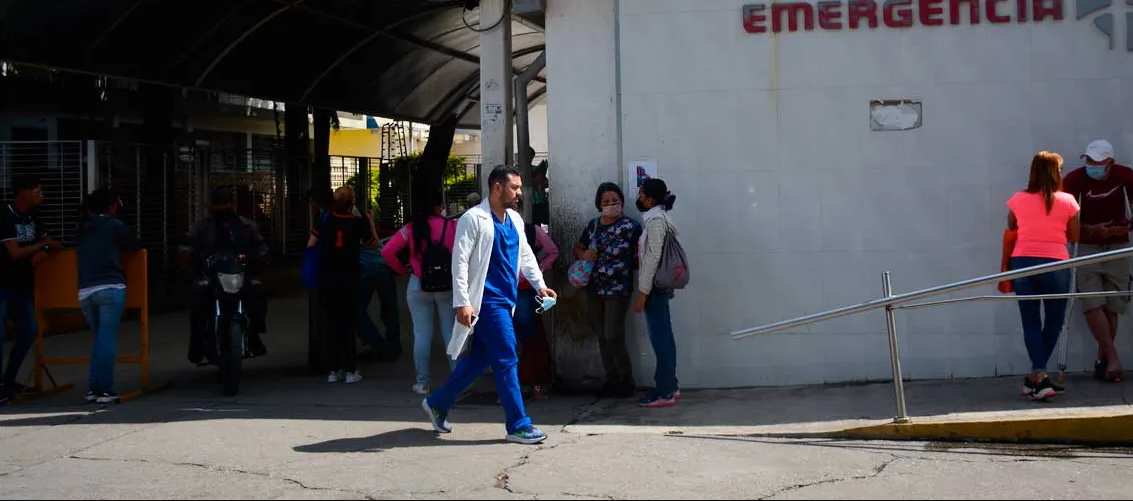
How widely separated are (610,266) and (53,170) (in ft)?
25.9

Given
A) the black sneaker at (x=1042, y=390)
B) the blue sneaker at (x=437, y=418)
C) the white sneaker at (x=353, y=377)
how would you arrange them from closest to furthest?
the blue sneaker at (x=437, y=418), the black sneaker at (x=1042, y=390), the white sneaker at (x=353, y=377)

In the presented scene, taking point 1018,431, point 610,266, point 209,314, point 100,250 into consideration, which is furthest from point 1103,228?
point 100,250

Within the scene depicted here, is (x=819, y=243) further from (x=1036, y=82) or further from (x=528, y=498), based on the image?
(x=528, y=498)

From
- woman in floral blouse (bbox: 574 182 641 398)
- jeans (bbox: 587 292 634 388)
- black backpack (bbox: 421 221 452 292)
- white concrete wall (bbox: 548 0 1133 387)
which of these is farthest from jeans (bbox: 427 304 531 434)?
white concrete wall (bbox: 548 0 1133 387)

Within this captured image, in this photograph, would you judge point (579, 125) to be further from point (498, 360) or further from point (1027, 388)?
point (1027, 388)

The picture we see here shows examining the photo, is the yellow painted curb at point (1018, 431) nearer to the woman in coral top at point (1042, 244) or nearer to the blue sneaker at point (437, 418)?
the woman in coral top at point (1042, 244)

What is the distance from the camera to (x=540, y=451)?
7.30 meters

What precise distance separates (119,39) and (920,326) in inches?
327

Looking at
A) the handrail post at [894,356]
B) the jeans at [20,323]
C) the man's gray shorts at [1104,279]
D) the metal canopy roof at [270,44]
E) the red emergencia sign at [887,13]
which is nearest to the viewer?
the handrail post at [894,356]

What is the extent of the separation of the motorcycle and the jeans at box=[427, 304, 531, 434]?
9.11 feet

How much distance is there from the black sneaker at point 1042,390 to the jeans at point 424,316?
4151mm

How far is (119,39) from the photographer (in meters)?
12.6

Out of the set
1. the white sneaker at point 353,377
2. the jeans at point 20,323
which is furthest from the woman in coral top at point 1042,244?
the jeans at point 20,323

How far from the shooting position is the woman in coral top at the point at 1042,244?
8.23 meters
